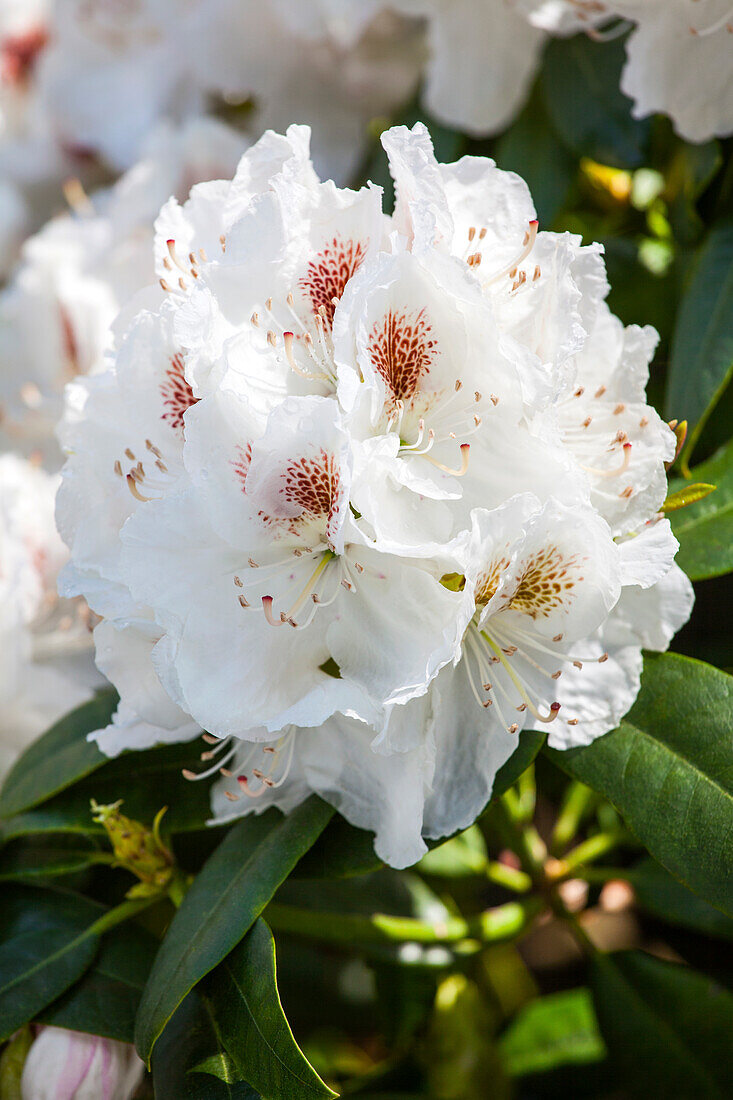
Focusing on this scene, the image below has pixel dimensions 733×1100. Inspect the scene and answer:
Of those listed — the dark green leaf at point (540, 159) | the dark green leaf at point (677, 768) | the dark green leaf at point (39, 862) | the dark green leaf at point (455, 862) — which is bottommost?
the dark green leaf at point (455, 862)

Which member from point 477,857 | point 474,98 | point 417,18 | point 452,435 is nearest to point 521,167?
point 474,98

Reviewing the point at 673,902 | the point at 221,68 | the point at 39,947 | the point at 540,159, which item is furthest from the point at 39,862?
the point at 221,68

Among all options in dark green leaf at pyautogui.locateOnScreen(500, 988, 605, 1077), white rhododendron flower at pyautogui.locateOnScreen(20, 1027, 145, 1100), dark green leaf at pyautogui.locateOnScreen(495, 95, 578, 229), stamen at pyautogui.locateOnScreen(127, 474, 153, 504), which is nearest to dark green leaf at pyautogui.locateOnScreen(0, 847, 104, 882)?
white rhododendron flower at pyautogui.locateOnScreen(20, 1027, 145, 1100)

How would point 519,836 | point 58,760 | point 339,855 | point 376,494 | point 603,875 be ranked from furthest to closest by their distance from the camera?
point 603,875 < point 519,836 < point 58,760 < point 339,855 < point 376,494

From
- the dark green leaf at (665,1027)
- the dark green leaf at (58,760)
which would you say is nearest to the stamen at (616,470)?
the dark green leaf at (58,760)

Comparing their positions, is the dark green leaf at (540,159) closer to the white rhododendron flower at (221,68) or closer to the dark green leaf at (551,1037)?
the white rhododendron flower at (221,68)

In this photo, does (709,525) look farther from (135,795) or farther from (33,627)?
(33,627)

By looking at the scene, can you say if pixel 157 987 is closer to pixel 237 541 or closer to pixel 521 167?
pixel 237 541
